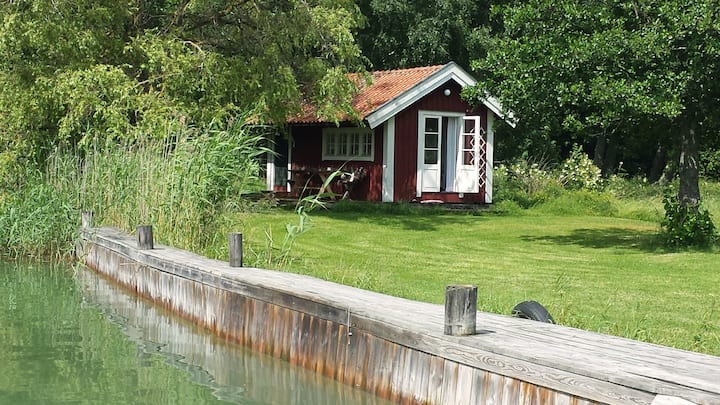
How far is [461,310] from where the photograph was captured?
226 inches

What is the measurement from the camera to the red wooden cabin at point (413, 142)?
22594 millimetres

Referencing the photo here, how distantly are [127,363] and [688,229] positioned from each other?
9842 mm

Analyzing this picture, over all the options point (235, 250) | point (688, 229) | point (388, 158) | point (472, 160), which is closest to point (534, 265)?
point (688, 229)

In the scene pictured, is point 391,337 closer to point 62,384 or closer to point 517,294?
point 62,384

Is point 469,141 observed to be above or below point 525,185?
above

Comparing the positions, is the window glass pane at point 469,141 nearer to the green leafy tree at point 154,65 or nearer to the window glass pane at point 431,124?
the window glass pane at point 431,124

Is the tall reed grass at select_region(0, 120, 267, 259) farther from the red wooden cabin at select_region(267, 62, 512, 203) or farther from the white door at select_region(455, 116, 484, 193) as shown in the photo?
the white door at select_region(455, 116, 484, 193)

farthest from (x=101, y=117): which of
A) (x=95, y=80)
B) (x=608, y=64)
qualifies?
(x=608, y=64)

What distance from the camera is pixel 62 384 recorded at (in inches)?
286

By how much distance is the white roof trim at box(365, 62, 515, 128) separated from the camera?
2179 cm

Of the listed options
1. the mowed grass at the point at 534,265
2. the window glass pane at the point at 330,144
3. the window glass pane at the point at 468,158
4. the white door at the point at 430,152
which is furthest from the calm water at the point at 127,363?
the window glass pane at the point at 468,158

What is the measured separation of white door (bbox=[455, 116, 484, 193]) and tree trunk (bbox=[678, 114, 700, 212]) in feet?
28.6

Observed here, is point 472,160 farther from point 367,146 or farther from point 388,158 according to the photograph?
point 367,146

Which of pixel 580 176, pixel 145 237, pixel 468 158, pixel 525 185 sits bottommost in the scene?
pixel 145 237
